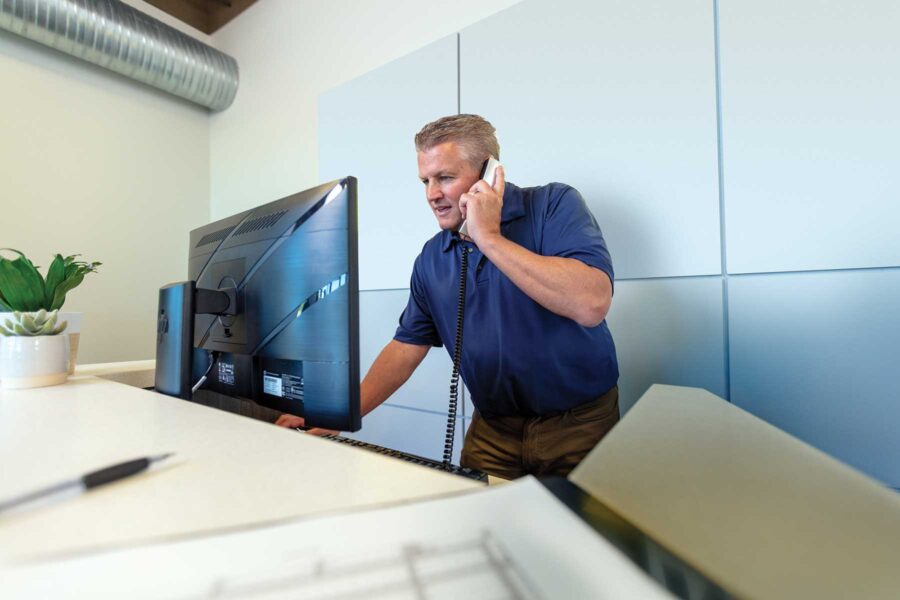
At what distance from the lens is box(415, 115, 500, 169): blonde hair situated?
139 cm

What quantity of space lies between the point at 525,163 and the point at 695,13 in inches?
26.4

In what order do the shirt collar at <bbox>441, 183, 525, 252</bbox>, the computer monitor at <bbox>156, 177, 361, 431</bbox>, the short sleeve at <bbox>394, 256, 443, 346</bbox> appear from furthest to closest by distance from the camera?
1. the short sleeve at <bbox>394, 256, 443, 346</bbox>
2. the shirt collar at <bbox>441, 183, 525, 252</bbox>
3. the computer monitor at <bbox>156, 177, 361, 431</bbox>

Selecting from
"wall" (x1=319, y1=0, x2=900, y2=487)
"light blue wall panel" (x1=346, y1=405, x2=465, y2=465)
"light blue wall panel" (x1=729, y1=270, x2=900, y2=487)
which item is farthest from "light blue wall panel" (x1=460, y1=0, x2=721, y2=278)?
"light blue wall panel" (x1=346, y1=405, x2=465, y2=465)

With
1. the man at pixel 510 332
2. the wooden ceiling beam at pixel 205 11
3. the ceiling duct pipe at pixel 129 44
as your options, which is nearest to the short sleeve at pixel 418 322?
the man at pixel 510 332

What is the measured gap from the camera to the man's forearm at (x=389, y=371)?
133 centimetres

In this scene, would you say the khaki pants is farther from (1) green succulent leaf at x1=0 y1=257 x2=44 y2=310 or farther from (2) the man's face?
(1) green succulent leaf at x1=0 y1=257 x2=44 y2=310

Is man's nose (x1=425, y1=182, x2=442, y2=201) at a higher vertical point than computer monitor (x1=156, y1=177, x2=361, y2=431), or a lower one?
higher

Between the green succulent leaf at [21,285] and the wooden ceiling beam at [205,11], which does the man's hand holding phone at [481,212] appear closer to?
the green succulent leaf at [21,285]

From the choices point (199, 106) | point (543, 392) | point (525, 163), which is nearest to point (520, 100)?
point (525, 163)

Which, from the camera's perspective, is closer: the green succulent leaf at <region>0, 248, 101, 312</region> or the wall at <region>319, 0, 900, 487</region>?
the green succulent leaf at <region>0, 248, 101, 312</region>

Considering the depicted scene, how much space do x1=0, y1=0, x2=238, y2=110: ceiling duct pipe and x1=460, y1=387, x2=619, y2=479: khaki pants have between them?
10.0 feet

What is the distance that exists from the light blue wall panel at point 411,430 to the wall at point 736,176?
0.19 meters

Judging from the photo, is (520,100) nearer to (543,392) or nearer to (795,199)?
A: (795,199)

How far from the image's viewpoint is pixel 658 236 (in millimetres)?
1399
